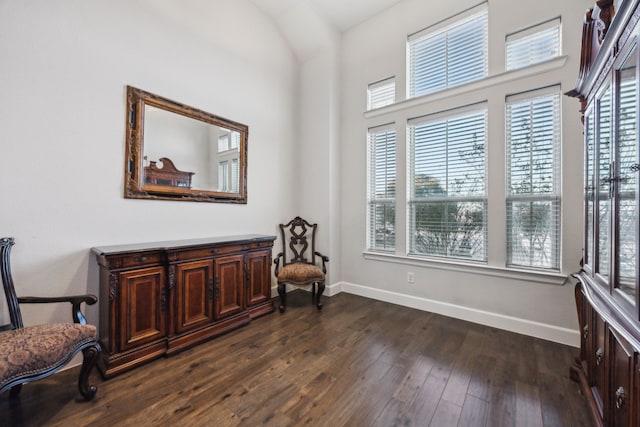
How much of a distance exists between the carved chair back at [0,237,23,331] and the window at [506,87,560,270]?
13.2 feet

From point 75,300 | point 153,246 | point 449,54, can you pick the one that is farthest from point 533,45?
point 75,300

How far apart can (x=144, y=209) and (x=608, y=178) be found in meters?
3.32

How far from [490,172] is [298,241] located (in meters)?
2.54

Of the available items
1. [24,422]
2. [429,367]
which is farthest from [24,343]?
[429,367]

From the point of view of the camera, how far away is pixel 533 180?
8.44 feet

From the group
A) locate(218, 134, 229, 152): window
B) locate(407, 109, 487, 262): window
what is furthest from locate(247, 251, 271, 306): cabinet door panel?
locate(407, 109, 487, 262): window

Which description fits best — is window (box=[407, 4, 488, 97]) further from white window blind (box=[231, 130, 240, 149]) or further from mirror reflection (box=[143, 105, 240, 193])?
mirror reflection (box=[143, 105, 240, 193])

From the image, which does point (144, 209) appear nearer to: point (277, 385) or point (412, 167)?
point (277, 385)

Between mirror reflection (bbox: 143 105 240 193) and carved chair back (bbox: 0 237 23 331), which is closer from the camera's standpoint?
carved chair back (bbox: 0 237 23 331)

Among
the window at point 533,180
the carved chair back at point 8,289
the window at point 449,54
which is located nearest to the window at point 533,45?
the window at point 449,54

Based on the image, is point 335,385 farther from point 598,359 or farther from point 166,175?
point 166,175

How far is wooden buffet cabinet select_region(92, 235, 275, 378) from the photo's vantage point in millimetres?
1955

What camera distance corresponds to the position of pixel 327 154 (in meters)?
3.78

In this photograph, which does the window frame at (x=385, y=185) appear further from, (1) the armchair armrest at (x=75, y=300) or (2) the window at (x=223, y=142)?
(1) the armchair armrest at (x=75, y=300)
